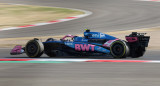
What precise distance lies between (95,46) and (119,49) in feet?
2.48

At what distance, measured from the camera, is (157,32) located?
18.1 meters

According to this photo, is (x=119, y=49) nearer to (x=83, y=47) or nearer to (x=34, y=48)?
(x=83, y=47)

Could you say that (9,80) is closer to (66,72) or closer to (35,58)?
(66,72)

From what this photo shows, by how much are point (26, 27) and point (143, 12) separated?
27.9 feet

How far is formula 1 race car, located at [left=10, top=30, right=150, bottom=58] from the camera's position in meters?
10.8

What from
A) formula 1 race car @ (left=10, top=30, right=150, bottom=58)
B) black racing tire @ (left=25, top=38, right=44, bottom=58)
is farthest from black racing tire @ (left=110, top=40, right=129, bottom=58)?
black racing tire @ (left=25, top=38, right=44, bottom=58)

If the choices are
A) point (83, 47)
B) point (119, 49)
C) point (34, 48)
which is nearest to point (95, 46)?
point (83, 47)

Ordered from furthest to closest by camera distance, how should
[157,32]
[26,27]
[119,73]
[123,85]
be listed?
1. [26,27]
2. [157,32]
3. [119,73]
4. [123,85]

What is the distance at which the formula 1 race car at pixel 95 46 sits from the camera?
1084 cm

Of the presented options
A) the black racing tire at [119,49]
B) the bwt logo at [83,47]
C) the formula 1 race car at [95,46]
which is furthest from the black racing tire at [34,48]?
the black racing tire at [119,49]

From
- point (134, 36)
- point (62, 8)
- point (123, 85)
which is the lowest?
point (123, 85)

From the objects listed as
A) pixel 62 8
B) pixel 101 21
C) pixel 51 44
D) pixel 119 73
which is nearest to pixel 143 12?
pixel 101 21

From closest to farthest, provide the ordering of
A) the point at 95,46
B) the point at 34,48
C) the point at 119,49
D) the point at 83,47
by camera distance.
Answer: the point at 119,49, the point at 95,46, the point at 83,47, the point at 34,48

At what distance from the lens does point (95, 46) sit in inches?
436
